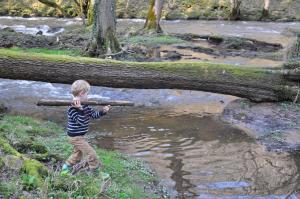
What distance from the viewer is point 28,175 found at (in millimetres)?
5203

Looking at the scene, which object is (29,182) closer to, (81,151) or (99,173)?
(99,173)

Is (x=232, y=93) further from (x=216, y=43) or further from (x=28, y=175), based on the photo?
(x=216, y=43)

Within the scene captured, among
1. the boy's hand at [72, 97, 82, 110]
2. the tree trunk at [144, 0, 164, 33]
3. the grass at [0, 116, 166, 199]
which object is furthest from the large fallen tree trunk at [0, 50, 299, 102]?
the tree trunk at [144, 0, 164, 33]

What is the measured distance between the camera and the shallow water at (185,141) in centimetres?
691

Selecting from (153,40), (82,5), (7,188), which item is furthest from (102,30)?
(82,5)

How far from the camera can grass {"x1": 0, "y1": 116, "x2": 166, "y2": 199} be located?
195 inches

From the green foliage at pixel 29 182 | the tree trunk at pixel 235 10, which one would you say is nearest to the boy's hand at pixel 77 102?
the green foliage at pixel 29 182

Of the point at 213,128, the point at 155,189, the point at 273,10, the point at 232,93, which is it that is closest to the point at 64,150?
the point at 155,189

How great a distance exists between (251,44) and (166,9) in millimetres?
18895

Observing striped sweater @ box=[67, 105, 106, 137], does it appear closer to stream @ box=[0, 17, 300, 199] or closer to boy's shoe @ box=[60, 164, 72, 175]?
boy's shoe @ box=[60, 164, 72, 175]

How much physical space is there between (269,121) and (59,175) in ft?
18.0

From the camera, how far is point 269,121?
9.71 meters

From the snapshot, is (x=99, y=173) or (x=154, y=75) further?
(x=154, y=75)

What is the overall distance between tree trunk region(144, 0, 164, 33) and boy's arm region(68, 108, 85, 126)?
18.0 meters
